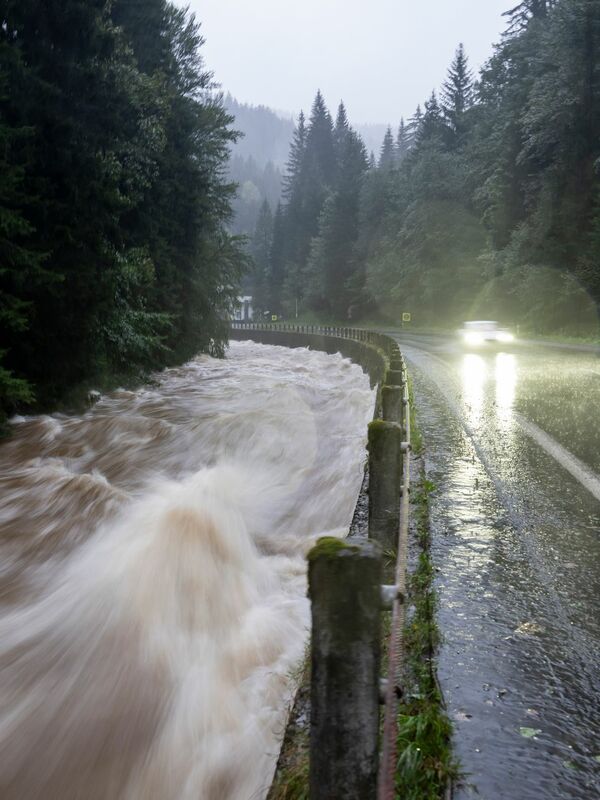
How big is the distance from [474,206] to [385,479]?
6051cm

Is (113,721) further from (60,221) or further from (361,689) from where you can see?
(60,221)

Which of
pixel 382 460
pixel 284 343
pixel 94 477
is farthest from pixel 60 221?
pixel 284 343

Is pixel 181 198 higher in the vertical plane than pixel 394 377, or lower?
higher

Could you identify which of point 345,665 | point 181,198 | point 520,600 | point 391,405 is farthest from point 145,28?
point 345,665

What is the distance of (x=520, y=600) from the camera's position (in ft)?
14.8

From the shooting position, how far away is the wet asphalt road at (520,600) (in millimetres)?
3025

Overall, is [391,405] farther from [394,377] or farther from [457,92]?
[457,92]

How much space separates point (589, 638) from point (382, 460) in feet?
5.43

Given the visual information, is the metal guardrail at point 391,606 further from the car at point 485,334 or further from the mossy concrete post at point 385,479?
the car at point 485,334

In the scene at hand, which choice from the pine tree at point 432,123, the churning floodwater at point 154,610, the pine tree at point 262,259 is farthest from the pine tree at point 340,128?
the churning floodwater at point 154,610

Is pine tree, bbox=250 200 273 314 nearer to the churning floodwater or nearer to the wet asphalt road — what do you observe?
the churning floodwater

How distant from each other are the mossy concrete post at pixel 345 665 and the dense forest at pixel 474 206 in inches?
1375

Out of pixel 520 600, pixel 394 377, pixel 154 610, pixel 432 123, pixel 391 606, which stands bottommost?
pixel 154 610

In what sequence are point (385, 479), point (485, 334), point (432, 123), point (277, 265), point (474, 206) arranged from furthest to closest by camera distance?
1. point (277, 265)
2. point (432, 123)
3. point (474, 206)
4. point (485, 334)
5. point (385, 479)
